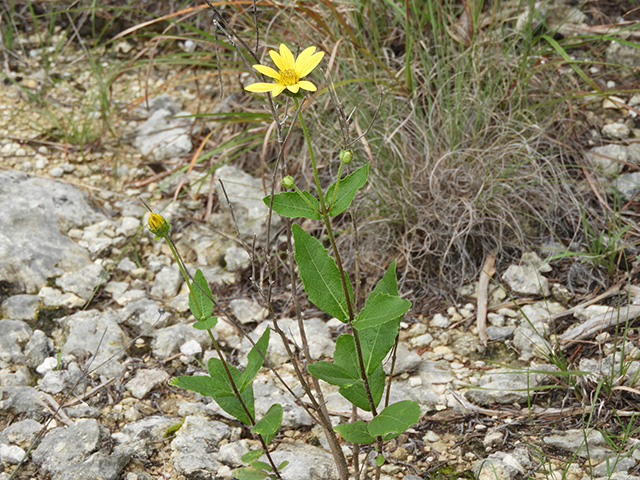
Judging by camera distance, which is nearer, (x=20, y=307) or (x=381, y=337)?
(x=381, y=337)

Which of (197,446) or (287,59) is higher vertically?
(287,59)

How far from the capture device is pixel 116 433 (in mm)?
1808

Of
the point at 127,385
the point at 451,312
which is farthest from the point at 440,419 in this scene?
the point at 127,385

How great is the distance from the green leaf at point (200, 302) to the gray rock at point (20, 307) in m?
1.11

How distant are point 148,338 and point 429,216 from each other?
44.1 inches

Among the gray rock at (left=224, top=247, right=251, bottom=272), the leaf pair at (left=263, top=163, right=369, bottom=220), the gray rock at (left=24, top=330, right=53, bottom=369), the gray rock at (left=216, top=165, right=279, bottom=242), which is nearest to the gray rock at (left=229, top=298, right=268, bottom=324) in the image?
the gray rock at (left=224, top=247, right=251, bottom=272)

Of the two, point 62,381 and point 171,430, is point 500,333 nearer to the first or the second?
point 171,430

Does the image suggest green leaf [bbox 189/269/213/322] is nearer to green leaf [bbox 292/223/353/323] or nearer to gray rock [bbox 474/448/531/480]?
green leaf [bbox 292/223/353/323]

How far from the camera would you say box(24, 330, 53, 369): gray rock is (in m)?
2.09

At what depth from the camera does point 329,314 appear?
1347mm

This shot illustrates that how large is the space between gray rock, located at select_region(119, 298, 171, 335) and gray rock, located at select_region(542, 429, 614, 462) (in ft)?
4.42

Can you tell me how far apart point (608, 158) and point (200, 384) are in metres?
1.86

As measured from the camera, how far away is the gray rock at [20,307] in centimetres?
227

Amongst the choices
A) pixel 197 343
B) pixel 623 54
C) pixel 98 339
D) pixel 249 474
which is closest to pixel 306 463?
pixel 249 474
